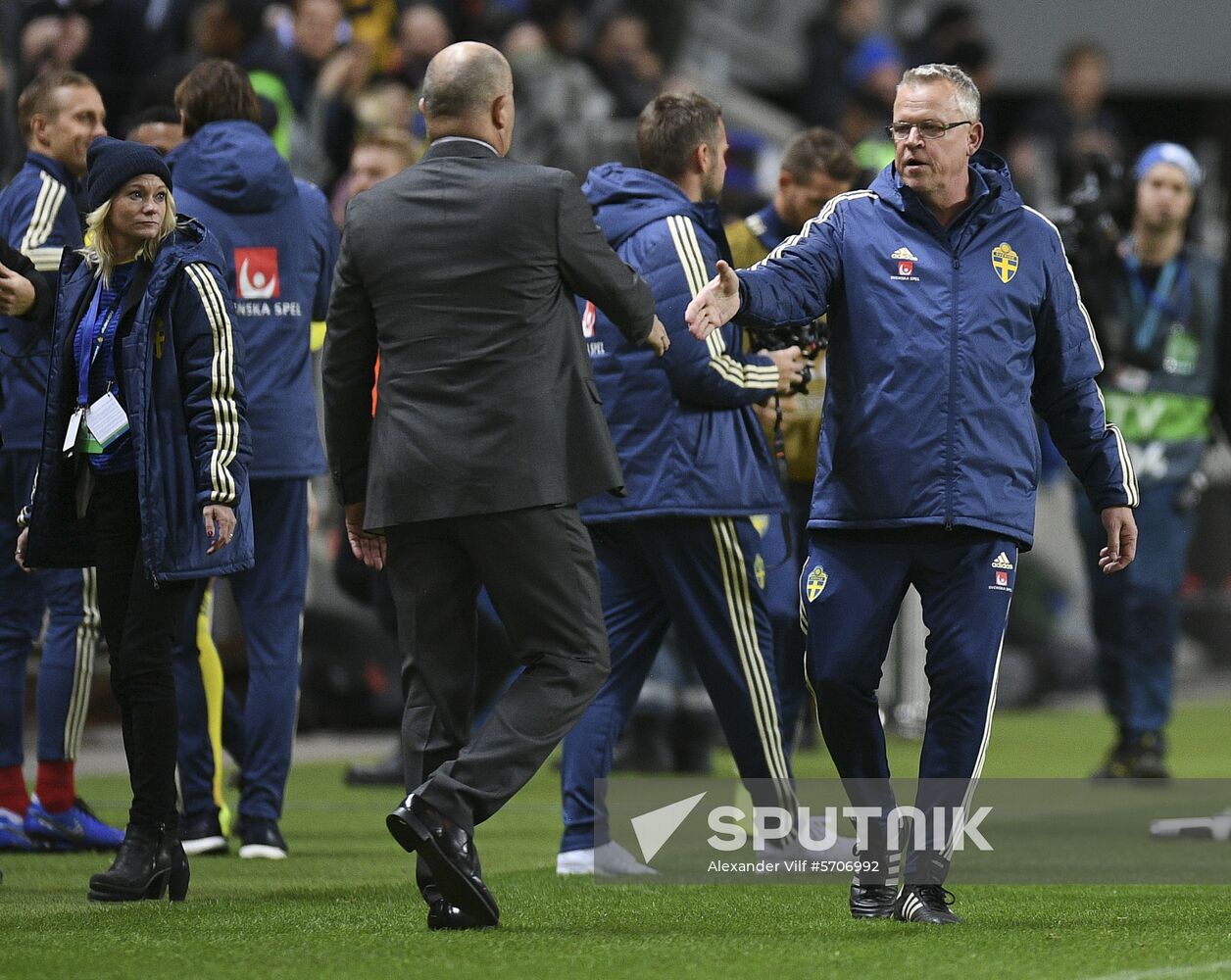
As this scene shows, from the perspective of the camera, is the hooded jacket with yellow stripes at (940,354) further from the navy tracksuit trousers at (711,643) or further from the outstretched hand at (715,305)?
the navy tracksuit trousers at (711,643)

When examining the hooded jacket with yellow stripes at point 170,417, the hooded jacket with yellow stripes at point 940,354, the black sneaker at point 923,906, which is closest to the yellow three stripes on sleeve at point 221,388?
the hooded jacket with yellow stripes at point 170,417

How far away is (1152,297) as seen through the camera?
977 cm

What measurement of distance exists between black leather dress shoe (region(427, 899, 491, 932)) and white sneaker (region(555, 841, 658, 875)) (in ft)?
4.13

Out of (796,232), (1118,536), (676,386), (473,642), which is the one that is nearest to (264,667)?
(676,386)

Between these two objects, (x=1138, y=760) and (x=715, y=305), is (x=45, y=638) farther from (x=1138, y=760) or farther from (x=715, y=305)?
(x=1138, y=760)

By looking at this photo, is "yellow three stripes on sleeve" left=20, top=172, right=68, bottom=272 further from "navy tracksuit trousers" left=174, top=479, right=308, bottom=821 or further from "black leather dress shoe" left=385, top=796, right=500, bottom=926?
"black leather dress shoe" left=385, top=796, right=500, bottom=926

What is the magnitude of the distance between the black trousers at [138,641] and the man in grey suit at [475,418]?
0.81m

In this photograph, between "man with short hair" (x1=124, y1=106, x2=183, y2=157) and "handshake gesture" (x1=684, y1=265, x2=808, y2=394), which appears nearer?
"handshake gesture" (x1=684, y1=265, x2=808, y2=394)

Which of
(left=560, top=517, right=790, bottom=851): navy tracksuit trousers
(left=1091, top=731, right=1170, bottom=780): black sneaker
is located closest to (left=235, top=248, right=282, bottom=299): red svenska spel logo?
(left=560, top=517, right=790, bottom=851): navy tracksuit trousers

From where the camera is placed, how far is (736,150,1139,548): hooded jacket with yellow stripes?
5.55 metres

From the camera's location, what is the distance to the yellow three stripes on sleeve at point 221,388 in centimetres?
595

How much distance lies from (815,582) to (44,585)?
3.00 meters

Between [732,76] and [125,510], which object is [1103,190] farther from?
[732,76]

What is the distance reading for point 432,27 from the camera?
14.1 m
